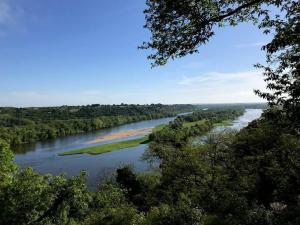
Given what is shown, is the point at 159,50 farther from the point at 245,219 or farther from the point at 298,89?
the point at 245,219

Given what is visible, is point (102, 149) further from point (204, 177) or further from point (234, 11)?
point (234, 11)

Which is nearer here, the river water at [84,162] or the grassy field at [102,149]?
the river water at [84,162]

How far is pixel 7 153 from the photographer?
17.9m

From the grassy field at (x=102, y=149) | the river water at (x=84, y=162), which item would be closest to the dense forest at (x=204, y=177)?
the river water at (x=84, y=162)

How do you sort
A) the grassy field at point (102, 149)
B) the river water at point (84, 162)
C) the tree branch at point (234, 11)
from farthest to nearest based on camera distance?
1. the grassy field at point (102, 149)
2. the river water at point (84, 162)
3. the tree branch at point (234, 11)

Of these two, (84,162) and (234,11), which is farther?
(84,162)

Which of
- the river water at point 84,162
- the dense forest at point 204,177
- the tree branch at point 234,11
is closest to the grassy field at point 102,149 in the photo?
the river water at point 84,162

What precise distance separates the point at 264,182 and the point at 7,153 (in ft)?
52.6

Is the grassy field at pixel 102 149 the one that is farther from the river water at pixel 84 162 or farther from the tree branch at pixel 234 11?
the tree branch at pixel 234 11

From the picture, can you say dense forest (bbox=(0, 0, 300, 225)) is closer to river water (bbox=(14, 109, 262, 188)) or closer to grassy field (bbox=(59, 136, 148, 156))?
river water (bbox=(14, 109, 262, 188))

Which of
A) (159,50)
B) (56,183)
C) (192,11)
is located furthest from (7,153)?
(192,11)

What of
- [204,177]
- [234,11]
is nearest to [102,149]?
[204,177]

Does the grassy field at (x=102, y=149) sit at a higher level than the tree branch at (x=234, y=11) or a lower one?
lower

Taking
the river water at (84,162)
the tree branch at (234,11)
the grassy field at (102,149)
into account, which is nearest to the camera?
the tree branch at (234,11)
